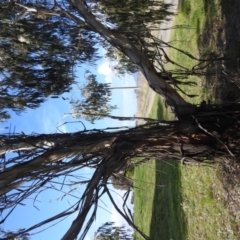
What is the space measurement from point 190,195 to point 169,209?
8.39 ft

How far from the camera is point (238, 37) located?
7867 millimetres

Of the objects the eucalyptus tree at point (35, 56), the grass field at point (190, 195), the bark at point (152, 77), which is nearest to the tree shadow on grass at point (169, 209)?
the grass field at point (190, 195)

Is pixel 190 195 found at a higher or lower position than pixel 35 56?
lower

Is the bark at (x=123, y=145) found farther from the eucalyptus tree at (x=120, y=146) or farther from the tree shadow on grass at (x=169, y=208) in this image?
the tree shadow on grass at (x=169, y=208)

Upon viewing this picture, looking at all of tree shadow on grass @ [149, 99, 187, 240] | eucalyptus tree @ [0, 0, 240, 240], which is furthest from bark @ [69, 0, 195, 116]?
tree shadow on grass @ [149, 99, 187, 240]

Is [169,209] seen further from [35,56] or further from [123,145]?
[123,145]

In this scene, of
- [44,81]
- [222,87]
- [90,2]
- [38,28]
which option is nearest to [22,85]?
[44,81]

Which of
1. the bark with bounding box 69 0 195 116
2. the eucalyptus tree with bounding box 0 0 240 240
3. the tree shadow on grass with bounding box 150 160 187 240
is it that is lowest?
the tree shadow on grass with bounding box 150 160 187 240

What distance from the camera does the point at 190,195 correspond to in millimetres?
9891

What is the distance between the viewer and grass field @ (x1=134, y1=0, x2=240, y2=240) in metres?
7.71

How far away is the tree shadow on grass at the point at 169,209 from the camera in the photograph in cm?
1055

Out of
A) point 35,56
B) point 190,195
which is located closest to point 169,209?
point 190,195

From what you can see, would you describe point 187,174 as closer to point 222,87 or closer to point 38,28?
point 222,87

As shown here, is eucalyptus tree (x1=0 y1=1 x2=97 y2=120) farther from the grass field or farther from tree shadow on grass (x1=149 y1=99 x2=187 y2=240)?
tree shadow on grass (x1=149 y1=99 x2=187 y2=240)
